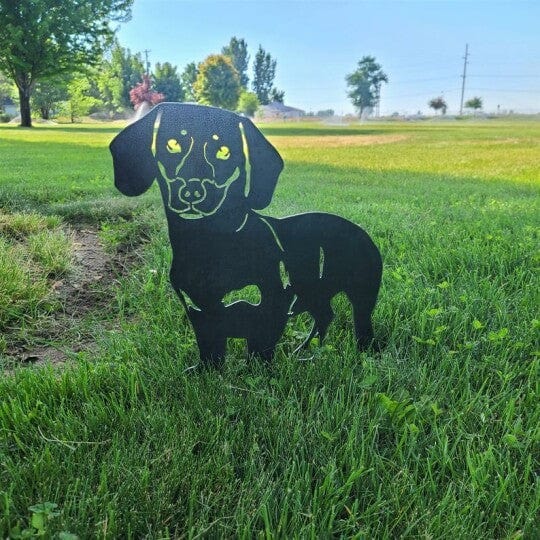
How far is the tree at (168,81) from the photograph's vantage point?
3944cm

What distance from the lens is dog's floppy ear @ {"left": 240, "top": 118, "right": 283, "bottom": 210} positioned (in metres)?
1.53

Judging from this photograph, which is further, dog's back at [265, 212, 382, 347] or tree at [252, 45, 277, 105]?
tree at [252, 45, 277, 105]

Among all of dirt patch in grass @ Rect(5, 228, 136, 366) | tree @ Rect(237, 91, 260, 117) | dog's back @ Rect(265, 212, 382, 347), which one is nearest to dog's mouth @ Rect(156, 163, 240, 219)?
dog's back @ Rect(265, 212, 382, 347)

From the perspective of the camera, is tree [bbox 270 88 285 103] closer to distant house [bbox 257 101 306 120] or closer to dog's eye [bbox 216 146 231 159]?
distant house [bbox 257 101 306 120]

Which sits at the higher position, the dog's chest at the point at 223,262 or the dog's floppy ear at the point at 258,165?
the dog's floppy ear at the point at 258,165

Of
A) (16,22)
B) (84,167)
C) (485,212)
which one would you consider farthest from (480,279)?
(16,22)

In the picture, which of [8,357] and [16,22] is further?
[16,22]

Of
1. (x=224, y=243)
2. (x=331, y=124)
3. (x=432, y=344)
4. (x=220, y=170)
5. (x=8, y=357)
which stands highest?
(x=331, y=124)

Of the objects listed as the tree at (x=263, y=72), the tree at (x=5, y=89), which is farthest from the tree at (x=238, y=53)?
the tree at (x=5, y=89)

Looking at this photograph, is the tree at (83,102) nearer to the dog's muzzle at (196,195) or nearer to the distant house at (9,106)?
the distant house at (9,106)

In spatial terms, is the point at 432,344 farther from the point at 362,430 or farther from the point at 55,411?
the point at 55,411

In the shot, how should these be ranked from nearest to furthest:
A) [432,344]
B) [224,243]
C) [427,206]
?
[224,243], [432,344], [427,206]

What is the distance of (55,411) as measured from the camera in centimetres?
149

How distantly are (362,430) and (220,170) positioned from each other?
0.88 m
